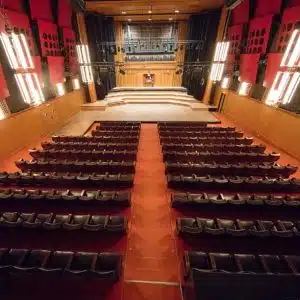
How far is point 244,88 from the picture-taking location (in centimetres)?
1213

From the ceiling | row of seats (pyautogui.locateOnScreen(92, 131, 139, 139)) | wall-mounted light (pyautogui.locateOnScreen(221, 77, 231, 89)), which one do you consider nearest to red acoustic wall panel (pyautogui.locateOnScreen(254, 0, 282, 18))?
the ceiling

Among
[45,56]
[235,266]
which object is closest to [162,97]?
[45,56]

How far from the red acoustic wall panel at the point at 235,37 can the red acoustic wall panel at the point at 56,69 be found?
10252 mm

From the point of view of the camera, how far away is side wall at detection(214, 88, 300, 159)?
8.27 metres

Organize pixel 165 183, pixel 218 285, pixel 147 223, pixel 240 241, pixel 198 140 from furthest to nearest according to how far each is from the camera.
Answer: pixel 198 140
pixel 165 183
pixel 147 223
pixel 240 241
pixel 218 285

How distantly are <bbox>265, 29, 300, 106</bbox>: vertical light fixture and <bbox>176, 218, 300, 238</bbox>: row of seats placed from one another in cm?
628

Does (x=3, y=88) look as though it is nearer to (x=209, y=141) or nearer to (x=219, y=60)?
(x=209, y=141)

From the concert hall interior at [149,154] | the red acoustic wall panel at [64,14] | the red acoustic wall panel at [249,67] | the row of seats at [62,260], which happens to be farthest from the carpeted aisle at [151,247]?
the red acoustic wall panel at [64,14]

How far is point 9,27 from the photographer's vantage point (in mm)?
7523

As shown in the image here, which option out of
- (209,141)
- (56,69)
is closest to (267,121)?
(209,141)

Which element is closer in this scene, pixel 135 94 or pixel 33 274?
pixel 33 274

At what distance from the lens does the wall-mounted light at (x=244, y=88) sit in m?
11.9

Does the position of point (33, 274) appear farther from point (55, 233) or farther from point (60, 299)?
point (55, 233)

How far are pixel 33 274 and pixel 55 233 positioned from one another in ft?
3.88
